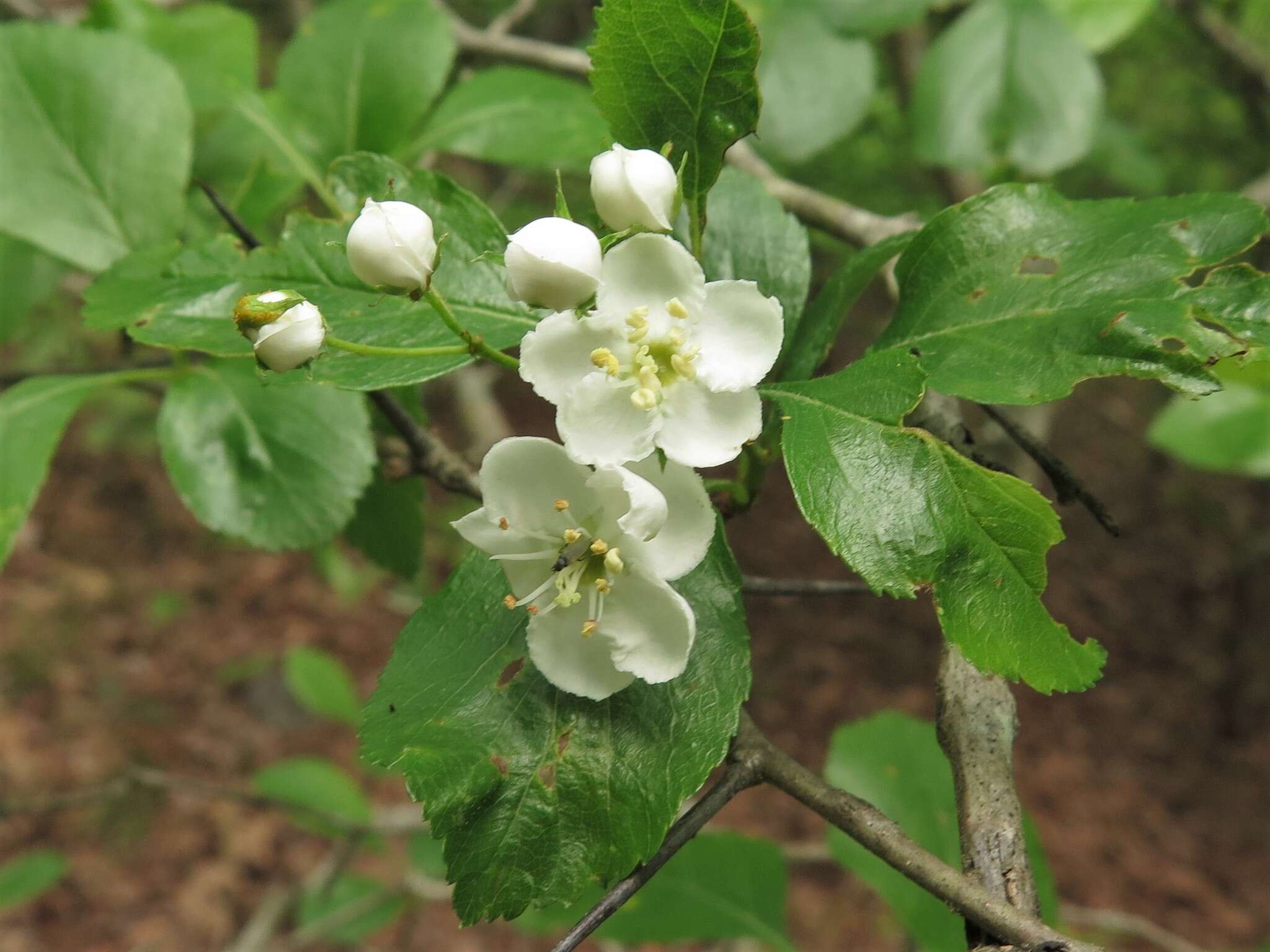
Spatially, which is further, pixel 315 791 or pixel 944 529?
pixel 315 791

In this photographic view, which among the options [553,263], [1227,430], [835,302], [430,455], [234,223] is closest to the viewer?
[553,263]

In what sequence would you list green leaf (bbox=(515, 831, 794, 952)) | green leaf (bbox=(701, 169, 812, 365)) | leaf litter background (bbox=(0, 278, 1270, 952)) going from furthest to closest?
1. leaf litter background (bbox=(0, 278, 1270, 952))
2. green leaf (bbox=(515, 831, 794, 952))
3. green leaf (bbox=(701, 169, 812, 365))

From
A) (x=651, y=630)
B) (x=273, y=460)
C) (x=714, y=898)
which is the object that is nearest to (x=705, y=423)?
(x=651, y=630)

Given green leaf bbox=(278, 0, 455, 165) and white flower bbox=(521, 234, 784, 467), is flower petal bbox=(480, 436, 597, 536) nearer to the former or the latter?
white flower bbox=(521, 234, 784, 467)

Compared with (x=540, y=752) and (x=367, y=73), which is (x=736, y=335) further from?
(x=367, y=73)

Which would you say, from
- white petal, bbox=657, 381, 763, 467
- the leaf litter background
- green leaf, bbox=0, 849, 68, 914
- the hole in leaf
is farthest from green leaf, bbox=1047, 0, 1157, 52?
green leaf, bbox=0, 849, 68, 914
